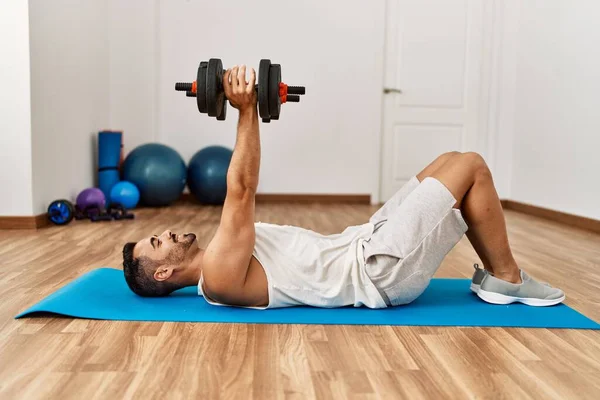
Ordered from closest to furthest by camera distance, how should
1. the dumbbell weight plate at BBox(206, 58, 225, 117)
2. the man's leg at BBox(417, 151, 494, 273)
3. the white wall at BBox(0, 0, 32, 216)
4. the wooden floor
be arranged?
the wooden floor → the dumbbell weight plate at BBox(206, 58, 225, 117) → the man's leg at BBox(417, 151, 494, 273) → the white wall at BBox(0, 0, 32, 216)

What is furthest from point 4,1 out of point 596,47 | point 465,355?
point 596,47

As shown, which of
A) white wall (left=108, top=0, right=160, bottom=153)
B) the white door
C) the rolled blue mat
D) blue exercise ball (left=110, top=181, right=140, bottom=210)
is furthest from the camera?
the white door

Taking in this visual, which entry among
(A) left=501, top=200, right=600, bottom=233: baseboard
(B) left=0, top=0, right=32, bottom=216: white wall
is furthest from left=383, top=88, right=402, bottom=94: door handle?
(B) left=0, top=0, right=32, bottom=216: white wall

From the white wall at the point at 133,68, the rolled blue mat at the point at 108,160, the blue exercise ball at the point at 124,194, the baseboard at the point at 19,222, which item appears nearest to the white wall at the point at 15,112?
the baseboard at the point at 19,222

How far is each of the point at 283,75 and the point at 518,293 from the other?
160 inches

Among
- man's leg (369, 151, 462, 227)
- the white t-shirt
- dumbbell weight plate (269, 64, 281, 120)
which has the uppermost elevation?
dumbbell weight plate (269, 64, 281, 120)

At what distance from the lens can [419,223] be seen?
2008 mm

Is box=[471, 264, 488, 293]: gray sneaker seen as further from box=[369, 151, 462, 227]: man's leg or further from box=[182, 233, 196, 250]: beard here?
box=[182, 233, 196, 250]: beard

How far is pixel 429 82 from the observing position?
5992mm

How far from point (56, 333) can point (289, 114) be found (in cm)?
425

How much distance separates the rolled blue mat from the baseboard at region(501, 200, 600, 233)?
3.37m

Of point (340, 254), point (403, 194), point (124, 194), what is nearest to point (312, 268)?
point (340, 254)

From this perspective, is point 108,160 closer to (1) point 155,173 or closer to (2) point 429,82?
(1) point 155,173

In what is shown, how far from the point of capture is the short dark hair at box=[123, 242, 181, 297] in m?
2.09
